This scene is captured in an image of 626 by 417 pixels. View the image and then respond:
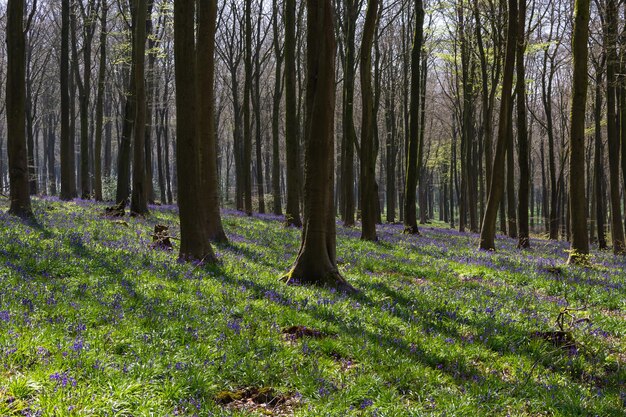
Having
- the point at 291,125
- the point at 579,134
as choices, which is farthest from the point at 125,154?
the point at 579,134

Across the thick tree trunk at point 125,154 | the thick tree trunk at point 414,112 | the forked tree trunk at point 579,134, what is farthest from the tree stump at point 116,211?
the forked tree trunk at point 579,134

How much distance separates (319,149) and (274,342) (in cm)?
479

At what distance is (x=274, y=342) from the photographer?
618 cm

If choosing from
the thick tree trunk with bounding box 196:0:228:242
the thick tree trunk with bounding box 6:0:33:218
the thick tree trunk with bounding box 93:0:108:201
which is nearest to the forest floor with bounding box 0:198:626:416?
the thick tree trunk with bounding box 196:0:228:242

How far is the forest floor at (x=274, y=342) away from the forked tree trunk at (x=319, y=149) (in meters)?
0.80

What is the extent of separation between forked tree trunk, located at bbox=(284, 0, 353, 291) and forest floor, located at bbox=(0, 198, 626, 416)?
0.80 m

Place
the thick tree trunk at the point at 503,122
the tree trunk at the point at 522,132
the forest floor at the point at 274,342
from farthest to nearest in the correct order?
the tree trunk at the point at 522,132 < the thick tree trunk at the point at 503,122 < the forest floor at the point at 274,342

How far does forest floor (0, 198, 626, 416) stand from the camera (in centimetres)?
470

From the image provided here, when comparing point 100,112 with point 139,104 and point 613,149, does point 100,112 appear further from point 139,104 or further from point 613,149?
point 613,149

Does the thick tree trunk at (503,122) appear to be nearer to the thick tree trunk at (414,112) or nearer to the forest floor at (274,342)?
the thick tree trunk at (414,112)

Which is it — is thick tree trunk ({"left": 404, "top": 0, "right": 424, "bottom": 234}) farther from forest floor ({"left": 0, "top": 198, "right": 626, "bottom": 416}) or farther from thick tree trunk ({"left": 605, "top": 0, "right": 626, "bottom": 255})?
forest floor ({"left": 0, "top": 198, "right": 626, "bottom": 416})

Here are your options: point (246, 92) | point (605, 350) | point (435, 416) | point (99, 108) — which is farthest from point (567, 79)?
point (435, 416)

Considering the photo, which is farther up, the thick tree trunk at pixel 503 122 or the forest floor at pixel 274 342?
the thick tree trunk at pixel 503 122

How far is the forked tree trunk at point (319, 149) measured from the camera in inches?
388
